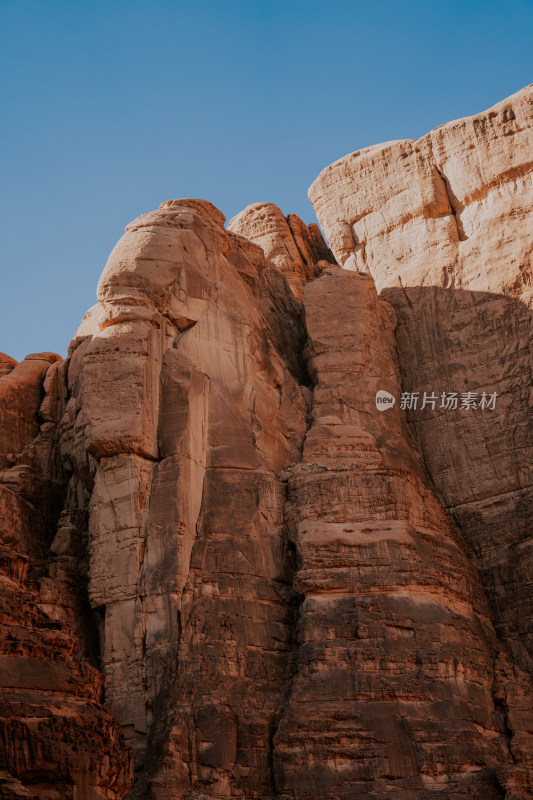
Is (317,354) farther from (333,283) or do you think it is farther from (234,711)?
(234,711)

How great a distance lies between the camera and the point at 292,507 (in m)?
35.8

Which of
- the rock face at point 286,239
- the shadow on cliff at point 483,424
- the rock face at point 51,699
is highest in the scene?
the rock face at point 286,239

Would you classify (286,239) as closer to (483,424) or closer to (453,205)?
(453,205)

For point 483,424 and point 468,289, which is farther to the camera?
point 468,289

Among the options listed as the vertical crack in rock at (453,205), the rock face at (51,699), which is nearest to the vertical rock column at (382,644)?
the rock face at (51,699)

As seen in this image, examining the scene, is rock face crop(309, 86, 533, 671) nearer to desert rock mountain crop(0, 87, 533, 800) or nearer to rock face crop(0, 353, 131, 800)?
desert rock mountain crop(0, 87, 533, 800)

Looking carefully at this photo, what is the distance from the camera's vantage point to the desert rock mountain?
30.4 m

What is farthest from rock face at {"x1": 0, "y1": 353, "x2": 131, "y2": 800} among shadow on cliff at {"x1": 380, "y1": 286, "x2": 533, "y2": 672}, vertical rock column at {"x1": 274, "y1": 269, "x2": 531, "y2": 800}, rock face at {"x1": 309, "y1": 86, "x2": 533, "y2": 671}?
rock face at {"x1": 309, "y1": 86, "x2": 533, "y2": 671}

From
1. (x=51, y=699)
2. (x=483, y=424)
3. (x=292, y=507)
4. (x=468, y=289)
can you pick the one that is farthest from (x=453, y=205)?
(x=51, y=699)

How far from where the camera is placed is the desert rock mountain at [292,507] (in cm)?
3044

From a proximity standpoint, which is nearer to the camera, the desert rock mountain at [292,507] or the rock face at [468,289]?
the desert rock mountain at [292,507]

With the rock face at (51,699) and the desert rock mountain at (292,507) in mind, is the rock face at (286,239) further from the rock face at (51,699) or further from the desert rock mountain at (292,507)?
the rock face at (51,699)

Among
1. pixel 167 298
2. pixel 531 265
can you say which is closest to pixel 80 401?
pixel 167 298

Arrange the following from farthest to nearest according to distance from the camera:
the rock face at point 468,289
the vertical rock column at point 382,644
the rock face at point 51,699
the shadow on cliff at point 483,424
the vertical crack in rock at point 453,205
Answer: the vertical crack in rock at point 453,205
the rock face at point 468,289
the shadow on cliff at point 483,424
the vertical rock column at point 382,644
the rock face at point 51,699
